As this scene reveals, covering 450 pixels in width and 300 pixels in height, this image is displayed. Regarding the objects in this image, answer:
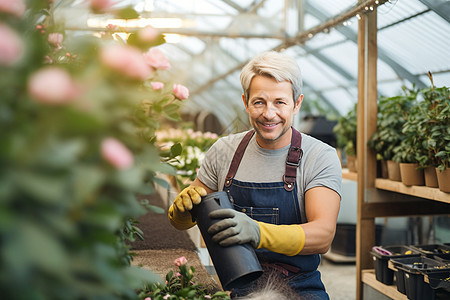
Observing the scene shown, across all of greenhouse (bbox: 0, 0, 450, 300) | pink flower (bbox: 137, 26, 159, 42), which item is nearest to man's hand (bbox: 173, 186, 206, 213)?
greenhouse (bbox: 0, 0, 450, 300)

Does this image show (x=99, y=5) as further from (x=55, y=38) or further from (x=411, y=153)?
(x=411, y=153)

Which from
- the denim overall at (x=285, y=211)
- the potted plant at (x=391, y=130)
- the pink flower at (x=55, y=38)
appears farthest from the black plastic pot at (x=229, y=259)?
the potted plant at (x=391, y=130)

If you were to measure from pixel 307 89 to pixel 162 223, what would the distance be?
6940 mm

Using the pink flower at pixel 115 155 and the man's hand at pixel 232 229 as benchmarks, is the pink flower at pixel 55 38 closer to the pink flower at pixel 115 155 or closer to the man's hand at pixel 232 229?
the pink flower at pixel 115 155

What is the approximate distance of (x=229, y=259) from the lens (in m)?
1.17

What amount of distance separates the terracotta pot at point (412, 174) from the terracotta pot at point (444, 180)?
0.75 ft

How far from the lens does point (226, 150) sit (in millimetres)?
1868

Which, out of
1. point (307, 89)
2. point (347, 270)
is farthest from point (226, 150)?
point (307, 89)

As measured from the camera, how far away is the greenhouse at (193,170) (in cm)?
51

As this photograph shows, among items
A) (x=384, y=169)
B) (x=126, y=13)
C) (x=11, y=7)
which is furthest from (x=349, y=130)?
(x=11, y=7)

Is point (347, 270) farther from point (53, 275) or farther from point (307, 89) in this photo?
point (307, 89)

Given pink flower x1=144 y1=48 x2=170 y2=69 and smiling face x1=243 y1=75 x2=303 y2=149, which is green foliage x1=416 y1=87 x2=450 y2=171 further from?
pink flower x1=144 y1=48 x2=170 y2=69

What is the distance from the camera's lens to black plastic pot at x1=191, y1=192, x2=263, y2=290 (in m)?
1.14

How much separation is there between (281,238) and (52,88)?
40.2 inches
